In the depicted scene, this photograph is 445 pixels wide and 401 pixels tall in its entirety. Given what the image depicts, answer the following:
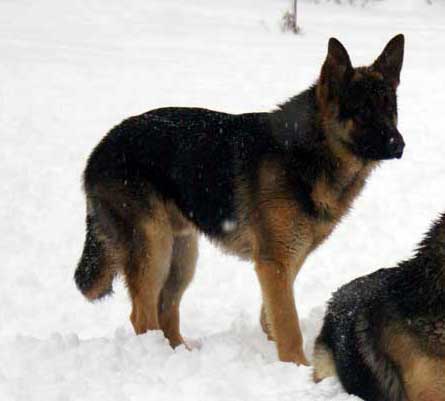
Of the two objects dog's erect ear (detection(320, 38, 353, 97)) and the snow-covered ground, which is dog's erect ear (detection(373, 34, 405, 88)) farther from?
the snow-covered ground

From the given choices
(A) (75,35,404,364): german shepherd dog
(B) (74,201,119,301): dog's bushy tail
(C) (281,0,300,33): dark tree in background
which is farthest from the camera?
(C) (281,0,300,33): dark tree in background

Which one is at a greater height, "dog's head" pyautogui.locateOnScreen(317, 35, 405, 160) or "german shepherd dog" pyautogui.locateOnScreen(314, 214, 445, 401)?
"dog's head" pyautogui.locateOnScreen(317, 35, 405, 160)

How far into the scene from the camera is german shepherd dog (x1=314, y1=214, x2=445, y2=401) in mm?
4035

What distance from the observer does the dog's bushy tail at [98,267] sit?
247 inches

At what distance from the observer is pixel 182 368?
16.6 feet

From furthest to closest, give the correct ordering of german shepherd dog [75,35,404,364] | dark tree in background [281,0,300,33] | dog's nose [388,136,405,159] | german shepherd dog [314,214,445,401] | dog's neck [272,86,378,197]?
dark tree in background [281,0,300,33], dog's neck [272,86,378,197], german shepherd dog [75,35,404,364], dog's nose [388,136,405,159], german shepherd dog [314,214,445,401]

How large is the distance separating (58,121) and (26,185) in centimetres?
314

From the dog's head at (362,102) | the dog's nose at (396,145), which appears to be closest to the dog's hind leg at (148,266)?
the dog's head at (362,102)

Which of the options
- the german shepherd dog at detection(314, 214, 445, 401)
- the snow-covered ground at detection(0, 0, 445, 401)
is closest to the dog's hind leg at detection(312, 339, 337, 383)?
the german shepherd dog at detection(314, 214, 445, 401)

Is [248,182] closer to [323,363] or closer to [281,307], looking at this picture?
[281,307]

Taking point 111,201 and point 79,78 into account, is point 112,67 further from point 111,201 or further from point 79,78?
point 111,201

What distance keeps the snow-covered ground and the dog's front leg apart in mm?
168

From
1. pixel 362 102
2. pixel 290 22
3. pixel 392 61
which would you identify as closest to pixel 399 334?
pixel 362 102

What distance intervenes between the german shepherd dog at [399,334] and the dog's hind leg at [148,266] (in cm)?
184
